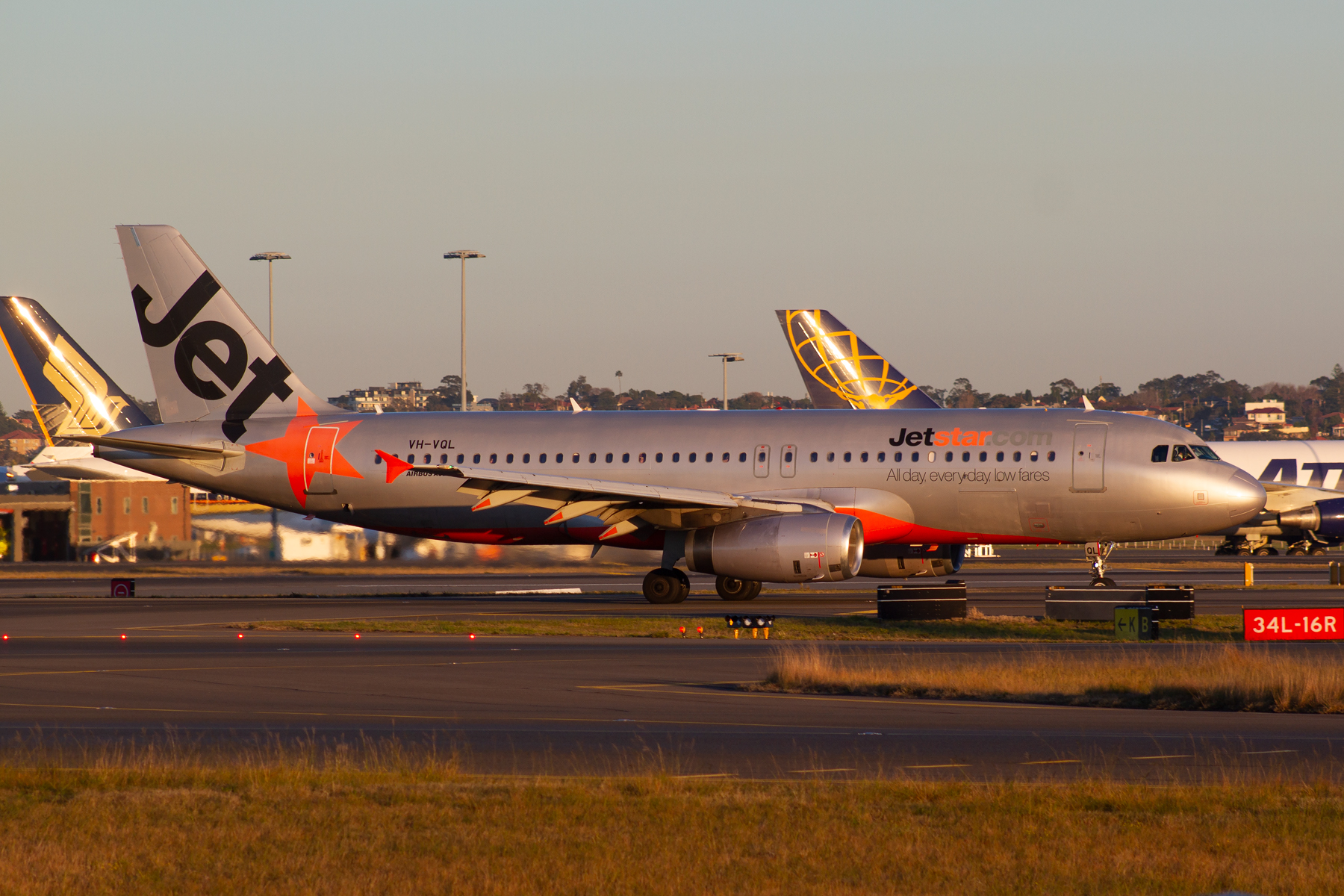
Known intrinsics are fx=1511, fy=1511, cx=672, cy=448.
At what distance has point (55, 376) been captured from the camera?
180 feet

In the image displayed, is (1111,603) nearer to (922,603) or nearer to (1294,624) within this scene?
(922,603)

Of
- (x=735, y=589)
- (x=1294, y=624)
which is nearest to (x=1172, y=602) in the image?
(x=1294, y=624)

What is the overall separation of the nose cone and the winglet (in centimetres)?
2032

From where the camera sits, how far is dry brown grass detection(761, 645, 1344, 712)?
1867 centimetres

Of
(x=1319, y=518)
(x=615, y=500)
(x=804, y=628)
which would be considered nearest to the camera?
(x=804, y=628)

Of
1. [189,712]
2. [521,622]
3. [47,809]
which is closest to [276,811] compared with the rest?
[47,809]

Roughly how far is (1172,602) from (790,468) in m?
10.9

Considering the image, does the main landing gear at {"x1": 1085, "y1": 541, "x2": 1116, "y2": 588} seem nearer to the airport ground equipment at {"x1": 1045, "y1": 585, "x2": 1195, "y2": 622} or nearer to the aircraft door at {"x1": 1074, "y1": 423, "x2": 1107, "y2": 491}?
the aircraft door at {"x1": 1074, "y1": 423, "x2": 1107, "y2": 491}

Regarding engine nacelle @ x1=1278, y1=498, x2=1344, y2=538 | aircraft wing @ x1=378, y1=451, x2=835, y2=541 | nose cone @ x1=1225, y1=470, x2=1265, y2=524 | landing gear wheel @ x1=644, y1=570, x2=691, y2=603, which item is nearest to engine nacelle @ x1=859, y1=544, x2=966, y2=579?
aircraft wing @ x1=378, y1=451, x2=835, y2=541

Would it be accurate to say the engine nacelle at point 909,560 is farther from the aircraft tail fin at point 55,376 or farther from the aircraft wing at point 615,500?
the aircraft tail fin at point 55,376

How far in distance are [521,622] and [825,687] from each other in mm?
12685

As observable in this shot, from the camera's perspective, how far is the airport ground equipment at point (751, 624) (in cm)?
2995

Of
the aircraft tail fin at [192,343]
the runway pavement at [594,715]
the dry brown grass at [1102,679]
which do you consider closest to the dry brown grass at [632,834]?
the runway pavement at [594,715]

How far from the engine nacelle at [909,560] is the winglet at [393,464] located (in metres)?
12.4
